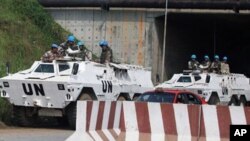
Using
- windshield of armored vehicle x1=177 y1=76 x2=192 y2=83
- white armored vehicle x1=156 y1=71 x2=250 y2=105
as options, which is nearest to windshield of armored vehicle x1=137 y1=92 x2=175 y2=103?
white armored vehicle x1=156 y1=71 x2=250 y2=105

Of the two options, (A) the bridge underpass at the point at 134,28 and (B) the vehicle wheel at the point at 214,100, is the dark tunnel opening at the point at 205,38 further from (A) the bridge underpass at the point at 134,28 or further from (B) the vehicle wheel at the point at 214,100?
(B) the vehicle wheel at the point at 214,100

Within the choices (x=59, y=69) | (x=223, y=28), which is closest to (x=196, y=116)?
(x=59, y=69)

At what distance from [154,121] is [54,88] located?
26.9 feet

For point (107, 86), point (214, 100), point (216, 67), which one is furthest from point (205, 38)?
point (107, 86)

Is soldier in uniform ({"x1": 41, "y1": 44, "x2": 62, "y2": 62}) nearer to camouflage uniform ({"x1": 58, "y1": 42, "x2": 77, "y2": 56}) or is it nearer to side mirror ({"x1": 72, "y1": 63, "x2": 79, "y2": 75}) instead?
camouflage uniform ({"x1": 58, "y1": 42, "x2": 77, "y2": 56})

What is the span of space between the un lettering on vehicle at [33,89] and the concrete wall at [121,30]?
1393cm

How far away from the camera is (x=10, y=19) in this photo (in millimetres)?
29922

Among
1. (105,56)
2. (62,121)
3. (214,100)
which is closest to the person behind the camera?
(105,56)

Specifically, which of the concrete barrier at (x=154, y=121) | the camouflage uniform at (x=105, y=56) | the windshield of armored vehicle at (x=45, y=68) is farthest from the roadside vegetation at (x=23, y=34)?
the concrete barrier at (x=154, y=121)

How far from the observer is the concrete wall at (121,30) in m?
33.7

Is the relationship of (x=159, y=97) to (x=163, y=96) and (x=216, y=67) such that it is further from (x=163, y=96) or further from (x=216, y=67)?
(x=216, y=67)

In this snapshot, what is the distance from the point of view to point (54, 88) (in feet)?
64.7

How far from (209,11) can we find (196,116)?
73.1 feet

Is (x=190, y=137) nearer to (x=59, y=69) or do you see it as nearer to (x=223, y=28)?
(x=59, y=69)
